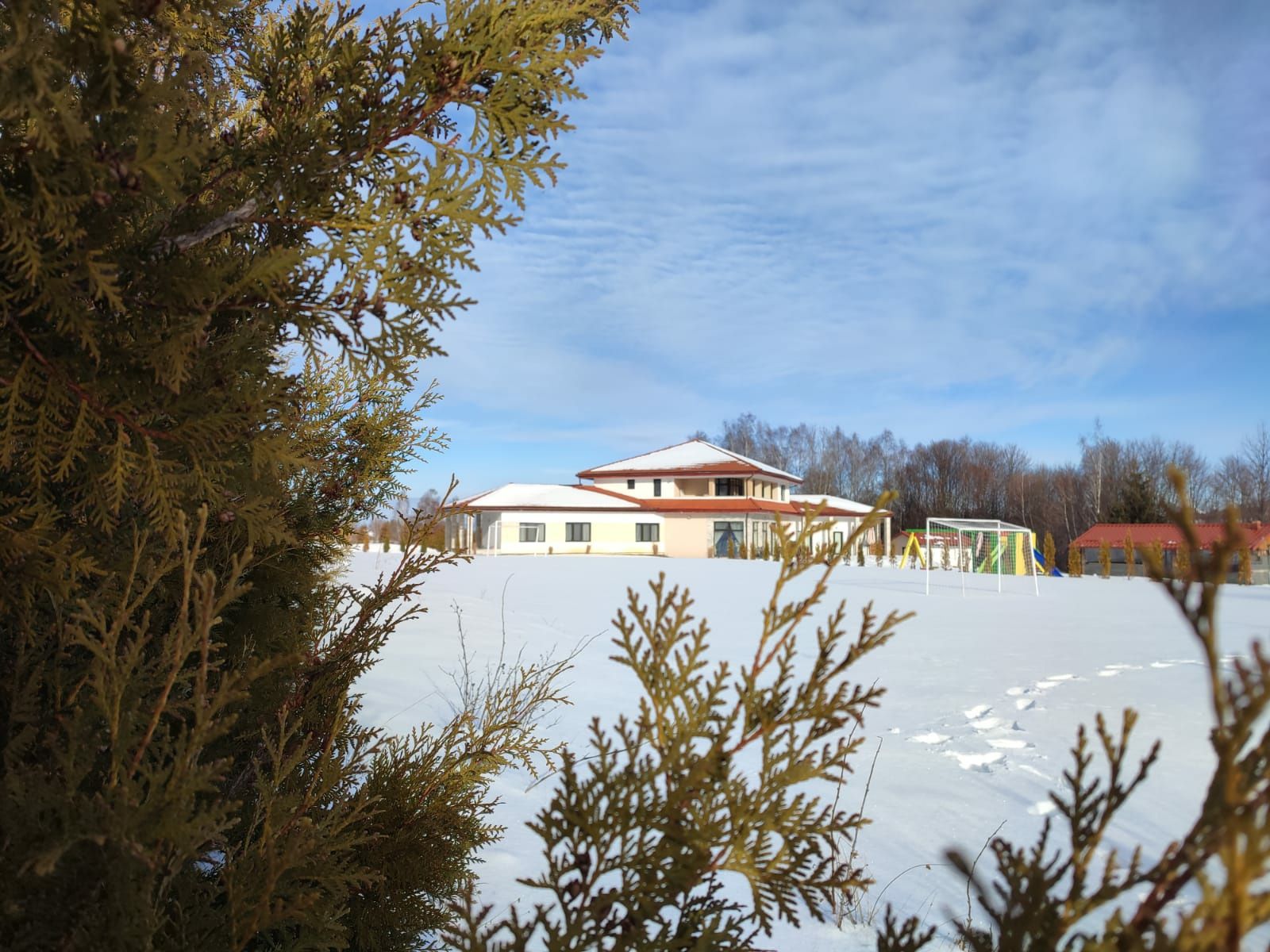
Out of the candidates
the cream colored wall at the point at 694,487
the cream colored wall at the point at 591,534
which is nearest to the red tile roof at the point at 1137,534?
→ the cream colored wall at the point at 694,487

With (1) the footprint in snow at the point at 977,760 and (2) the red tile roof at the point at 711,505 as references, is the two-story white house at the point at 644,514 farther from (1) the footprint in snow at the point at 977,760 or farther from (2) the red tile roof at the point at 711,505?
(1) the footprint in snow at the point at 977,760

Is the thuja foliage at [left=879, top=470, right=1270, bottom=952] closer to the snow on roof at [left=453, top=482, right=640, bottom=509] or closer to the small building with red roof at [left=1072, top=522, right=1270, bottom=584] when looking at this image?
the small building with red roof at [left=1072, top=522, right=1270, bottom=584]

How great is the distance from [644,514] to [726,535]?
16.4 ft

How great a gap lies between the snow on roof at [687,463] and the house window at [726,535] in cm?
333

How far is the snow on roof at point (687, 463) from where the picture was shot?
45469mm

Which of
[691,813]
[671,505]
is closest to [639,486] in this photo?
[671,505]

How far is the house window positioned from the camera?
4384 centimetres

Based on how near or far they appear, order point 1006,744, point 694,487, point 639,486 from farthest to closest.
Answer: point 639,486 → point 694,487 → point 1006,744

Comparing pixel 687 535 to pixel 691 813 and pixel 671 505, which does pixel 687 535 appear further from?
pixel 691 813

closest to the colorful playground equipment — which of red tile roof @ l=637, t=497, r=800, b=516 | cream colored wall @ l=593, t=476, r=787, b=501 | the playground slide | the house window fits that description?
the playground slide

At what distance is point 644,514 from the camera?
43969 mm

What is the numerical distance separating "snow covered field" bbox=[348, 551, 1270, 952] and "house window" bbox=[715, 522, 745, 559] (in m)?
25.7

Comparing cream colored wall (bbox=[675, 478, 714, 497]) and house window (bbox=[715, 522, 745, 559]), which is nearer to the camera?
house window (bbox=[715, 522, 745, 559])

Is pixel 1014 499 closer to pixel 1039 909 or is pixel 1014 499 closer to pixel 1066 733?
pixel 1066 733
